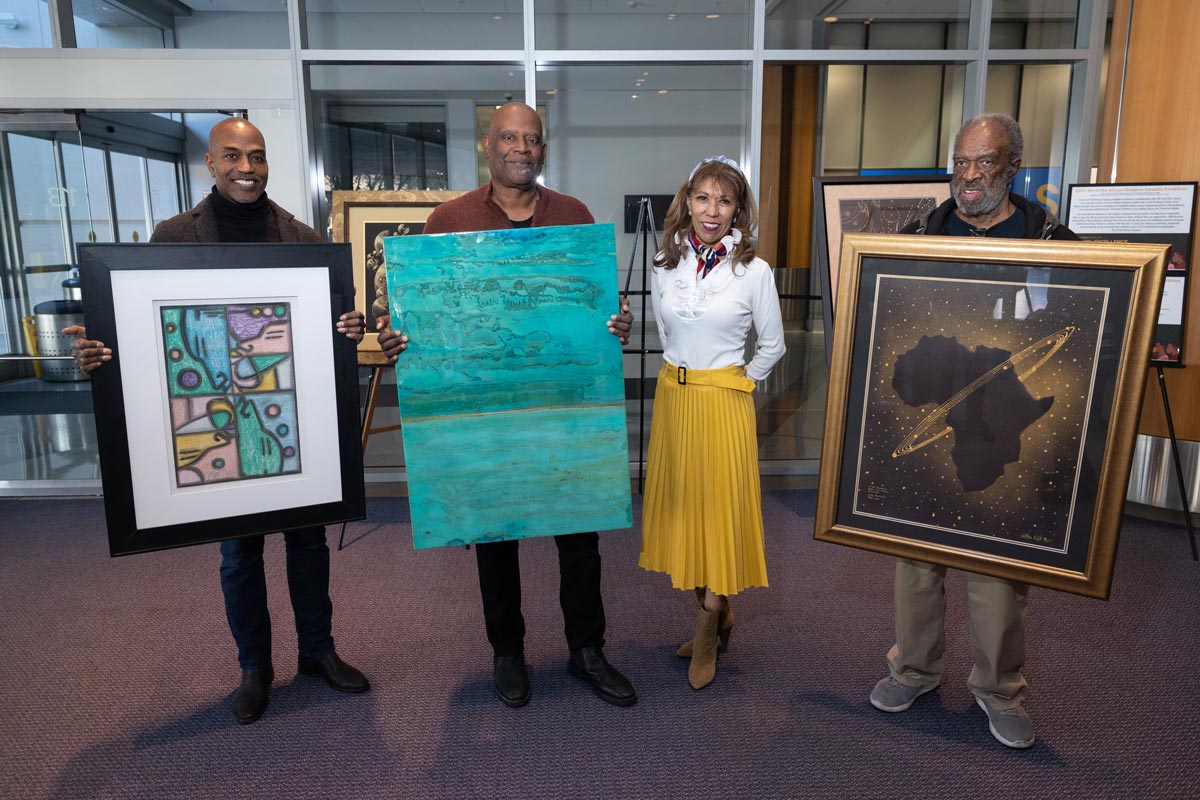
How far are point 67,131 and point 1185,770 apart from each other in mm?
5954

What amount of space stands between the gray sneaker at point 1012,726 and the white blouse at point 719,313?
1.22m

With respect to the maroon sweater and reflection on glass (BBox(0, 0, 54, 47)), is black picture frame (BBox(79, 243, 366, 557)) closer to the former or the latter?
the maroon sweater

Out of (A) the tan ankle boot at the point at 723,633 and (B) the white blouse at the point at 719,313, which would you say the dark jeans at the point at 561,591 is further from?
(B) the white blouse at the point at 719,313

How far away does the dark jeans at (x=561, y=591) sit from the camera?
242 centimetres

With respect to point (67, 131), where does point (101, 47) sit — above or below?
above

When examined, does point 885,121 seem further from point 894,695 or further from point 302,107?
point 894,695

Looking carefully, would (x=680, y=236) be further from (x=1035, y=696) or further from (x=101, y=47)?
(x=101, y=47)

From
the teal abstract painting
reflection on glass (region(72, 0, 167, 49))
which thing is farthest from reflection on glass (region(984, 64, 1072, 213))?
reflection on glass (region(72, 0, 167, 49))

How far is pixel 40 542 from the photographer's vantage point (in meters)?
4.00

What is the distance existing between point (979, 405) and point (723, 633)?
1278 mm

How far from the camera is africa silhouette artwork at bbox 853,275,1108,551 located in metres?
1.79

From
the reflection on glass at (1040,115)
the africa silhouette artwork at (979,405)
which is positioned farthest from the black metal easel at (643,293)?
the reflection on glass at (1040,115)

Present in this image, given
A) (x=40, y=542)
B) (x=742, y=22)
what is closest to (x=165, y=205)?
(x=40, y=542)

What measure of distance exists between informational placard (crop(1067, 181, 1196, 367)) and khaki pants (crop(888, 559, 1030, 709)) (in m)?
2.22
